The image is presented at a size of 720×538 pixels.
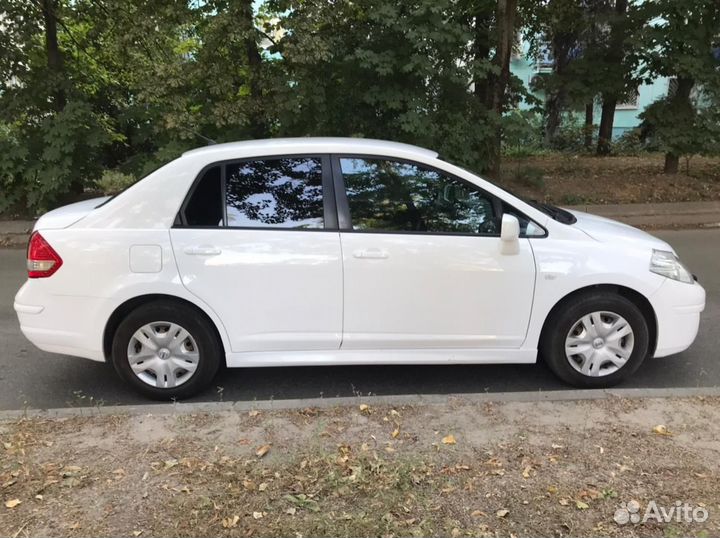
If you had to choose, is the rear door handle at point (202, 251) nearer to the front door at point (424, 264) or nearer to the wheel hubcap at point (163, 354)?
the wheel hubcap at point (163, 354)

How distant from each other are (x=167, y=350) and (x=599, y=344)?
2.79 metres

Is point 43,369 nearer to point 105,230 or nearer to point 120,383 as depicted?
point 120,383

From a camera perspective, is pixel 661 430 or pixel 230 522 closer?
pixel 230 522

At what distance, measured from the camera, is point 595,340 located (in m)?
3.92

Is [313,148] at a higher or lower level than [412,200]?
higher

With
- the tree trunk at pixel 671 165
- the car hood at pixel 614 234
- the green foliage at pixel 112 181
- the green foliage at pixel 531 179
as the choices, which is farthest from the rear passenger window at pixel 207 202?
the tree trunk at pixel 671 165

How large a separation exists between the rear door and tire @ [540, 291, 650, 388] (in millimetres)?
1431

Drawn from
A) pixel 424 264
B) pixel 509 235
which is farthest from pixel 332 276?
pixel 509 235

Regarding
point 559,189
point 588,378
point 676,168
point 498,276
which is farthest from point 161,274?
point 676,168

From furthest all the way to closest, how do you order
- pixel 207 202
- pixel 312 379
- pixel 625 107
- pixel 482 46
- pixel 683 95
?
pixel 625 107 < pixel 683 95 < pixel 482 46 < pixel 312 379 < pixel 207 202

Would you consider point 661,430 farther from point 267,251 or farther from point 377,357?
point 267,251

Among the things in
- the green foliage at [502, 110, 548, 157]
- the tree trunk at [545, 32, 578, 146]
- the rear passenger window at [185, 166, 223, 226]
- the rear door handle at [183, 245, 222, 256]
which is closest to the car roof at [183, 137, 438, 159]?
the rear passenger window at [185, 166, 223, 226]

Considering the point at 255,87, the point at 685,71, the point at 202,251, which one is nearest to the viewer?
the point at 202,251

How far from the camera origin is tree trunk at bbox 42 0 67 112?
898cm
